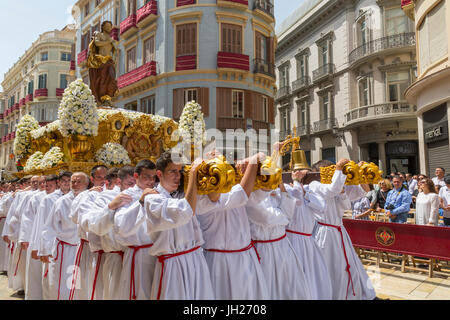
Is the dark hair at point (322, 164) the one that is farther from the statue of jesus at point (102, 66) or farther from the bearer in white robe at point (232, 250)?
the statue of jesus at point (102, 66)

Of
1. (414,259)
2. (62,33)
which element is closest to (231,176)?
(414,259)

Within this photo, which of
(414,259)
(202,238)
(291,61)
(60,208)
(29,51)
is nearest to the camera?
(202,238)

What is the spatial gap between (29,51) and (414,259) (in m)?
24.9

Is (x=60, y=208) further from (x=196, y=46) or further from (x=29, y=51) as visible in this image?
(x=29, y=51)

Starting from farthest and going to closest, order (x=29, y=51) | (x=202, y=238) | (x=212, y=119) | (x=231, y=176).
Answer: (x=29, y=51), (x=212, y=119), (x=202, y=238), (x=231, y=176)

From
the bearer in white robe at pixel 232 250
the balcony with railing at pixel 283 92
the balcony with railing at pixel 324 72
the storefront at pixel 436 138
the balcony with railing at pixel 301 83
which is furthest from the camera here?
the balcony with railing at pixel 283 92

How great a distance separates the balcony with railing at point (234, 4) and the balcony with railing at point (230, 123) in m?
6.07

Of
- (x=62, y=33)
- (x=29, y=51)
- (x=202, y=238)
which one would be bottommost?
(x=202, y=238)

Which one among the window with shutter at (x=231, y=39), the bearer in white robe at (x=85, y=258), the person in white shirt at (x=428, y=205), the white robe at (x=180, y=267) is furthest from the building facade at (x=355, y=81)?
the white robe at (x=180, y=267)

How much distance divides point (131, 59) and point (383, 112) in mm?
15346

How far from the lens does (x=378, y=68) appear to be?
19.6 meters

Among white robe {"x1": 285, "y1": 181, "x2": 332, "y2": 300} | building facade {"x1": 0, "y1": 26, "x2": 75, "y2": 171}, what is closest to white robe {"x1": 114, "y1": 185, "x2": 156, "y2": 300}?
white robe {"x1": 285, "y1": 181, "x2": 332, "y2": 300}

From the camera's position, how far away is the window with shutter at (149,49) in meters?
20.1

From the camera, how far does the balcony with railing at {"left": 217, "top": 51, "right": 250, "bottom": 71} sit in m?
18.4
